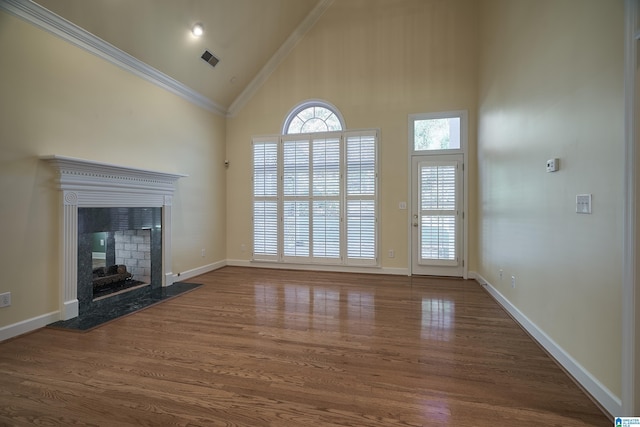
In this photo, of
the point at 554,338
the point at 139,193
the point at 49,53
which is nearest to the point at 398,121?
the point at 554,338

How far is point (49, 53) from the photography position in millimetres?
2875

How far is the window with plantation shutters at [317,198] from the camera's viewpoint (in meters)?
5.08

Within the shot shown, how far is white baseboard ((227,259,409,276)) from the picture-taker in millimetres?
5004

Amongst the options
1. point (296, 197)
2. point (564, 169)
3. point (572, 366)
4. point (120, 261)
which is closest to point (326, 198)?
point (296, 197)

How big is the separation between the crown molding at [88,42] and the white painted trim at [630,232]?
14.6 feet

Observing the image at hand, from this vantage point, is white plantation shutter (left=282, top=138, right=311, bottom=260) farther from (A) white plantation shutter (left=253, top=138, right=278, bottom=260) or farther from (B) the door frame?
(B) the door frame

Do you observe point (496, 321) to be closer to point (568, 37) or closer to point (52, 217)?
point (568, 37)

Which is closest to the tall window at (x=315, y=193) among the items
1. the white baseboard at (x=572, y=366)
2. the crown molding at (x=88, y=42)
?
the crown molding at (x=88, y=42)

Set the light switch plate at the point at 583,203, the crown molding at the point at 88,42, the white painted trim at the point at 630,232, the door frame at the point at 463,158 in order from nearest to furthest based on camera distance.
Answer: the white painted trim at the point at 630,232 < the light switch plate at the point at 583,203 < the crown molding at the point at 88,42 < the door frame at the point at 463,158

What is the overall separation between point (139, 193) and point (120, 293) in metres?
1.30

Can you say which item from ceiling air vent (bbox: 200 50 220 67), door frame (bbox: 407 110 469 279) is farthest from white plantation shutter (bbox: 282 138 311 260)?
door frame (bbox: 407 110 469 279)

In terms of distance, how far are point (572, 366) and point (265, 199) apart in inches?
185

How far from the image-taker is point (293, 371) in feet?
6.77

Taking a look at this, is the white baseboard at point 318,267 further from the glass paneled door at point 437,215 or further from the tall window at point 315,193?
the glass paneled door at point 437,215
